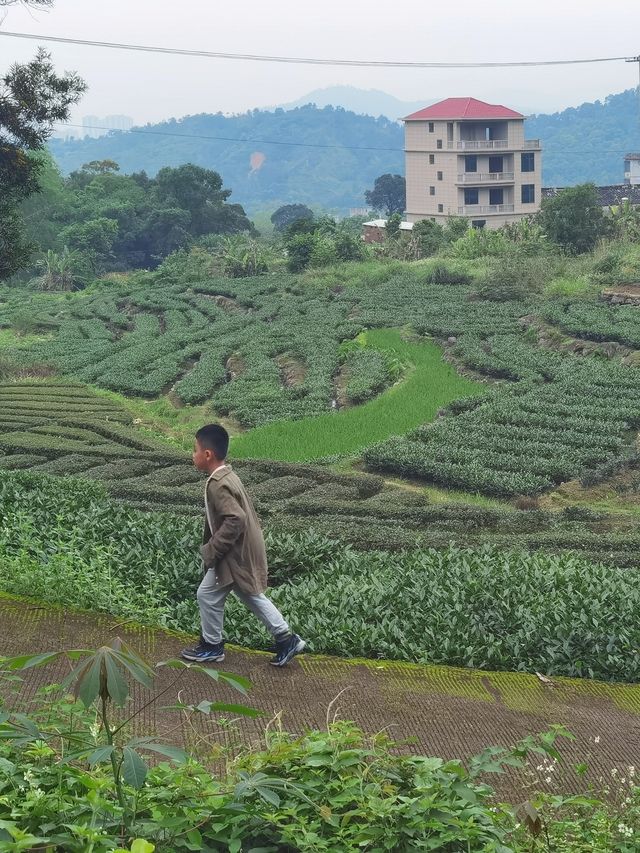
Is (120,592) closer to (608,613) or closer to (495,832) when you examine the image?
(608,613)

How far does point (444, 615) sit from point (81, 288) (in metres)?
54.5

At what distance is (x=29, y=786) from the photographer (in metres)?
4.50

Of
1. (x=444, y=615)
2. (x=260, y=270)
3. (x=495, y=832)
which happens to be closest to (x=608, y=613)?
(x=444, y=615)

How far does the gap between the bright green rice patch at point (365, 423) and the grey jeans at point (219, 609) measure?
13756 millimetres

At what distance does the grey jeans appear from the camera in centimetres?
770

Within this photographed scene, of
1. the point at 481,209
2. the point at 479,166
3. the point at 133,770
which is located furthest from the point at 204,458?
the point at 479,166

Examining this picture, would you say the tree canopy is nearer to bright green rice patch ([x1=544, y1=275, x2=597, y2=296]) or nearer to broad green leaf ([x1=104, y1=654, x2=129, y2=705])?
bright green rice patch ([x1=544, y1=275, x2=597, y2=296])

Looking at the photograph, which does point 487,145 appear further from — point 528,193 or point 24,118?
point 24,118

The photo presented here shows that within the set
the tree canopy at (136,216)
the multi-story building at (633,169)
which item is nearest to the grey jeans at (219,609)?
the tree canopy at (136,216)

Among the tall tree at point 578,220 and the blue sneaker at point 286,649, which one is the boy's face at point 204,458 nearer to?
the blue sneaker at point 286,649

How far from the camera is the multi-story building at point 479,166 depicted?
6444 cm

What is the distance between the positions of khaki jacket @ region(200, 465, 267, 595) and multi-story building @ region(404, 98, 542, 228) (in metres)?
57.8

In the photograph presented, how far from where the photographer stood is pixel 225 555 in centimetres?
759

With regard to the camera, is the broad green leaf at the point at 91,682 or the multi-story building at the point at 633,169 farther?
the multi-story building at the point at 633,169
